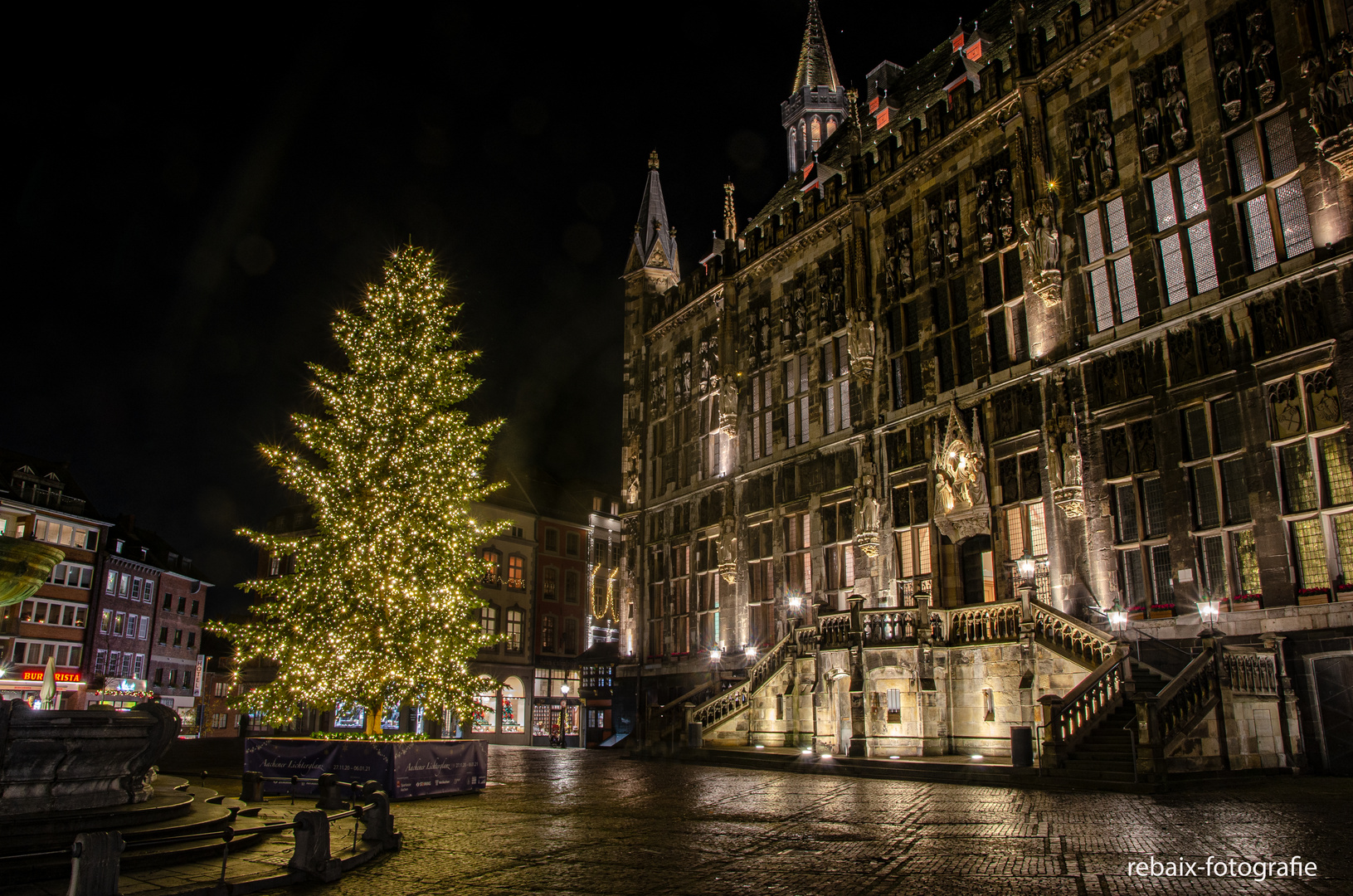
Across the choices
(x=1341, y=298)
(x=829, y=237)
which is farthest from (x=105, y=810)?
(x=829, y=237)

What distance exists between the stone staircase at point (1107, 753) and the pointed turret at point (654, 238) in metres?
30.2

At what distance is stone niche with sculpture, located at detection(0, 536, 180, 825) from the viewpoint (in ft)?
32.4

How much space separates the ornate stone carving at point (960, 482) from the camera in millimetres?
24906

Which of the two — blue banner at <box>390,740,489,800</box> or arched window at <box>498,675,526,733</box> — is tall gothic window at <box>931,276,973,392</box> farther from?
arched window at <box>498,675,526,733</box>

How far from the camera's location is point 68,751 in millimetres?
10211

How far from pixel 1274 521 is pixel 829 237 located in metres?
18.5

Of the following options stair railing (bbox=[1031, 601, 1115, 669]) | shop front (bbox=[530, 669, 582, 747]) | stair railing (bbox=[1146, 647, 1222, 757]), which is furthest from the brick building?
stair railing (bbox=[1146, 647, 1222, 757])

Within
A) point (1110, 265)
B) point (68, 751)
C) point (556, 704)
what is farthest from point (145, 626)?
point (1110, 265)

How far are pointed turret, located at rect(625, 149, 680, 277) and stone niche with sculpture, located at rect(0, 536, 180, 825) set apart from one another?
33.7 m

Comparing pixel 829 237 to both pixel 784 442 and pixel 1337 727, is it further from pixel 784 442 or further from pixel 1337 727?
pixel 1337 727

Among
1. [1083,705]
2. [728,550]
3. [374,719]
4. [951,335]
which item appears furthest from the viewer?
[728,550]

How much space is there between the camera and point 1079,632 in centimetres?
1995

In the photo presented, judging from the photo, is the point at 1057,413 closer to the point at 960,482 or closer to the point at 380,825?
the point at 960,482

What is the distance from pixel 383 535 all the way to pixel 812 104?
116 ft
